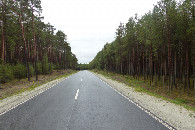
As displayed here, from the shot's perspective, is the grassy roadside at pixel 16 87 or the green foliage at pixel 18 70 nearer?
the grassy roadside at pixel 16 87

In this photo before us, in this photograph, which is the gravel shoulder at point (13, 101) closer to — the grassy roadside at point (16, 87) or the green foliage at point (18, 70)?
the grassy roadside at point (16, 87)

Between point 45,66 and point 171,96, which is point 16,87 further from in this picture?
point 45,66

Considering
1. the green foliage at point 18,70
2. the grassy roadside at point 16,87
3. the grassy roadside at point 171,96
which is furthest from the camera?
the green foliage at point 18,70

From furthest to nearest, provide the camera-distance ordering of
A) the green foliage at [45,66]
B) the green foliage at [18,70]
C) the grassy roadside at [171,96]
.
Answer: the green foliage at [45,66]
the green foliage at [18,70]
the grassy roadside at [171,96]

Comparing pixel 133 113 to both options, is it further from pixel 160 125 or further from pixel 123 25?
pixel 123 25

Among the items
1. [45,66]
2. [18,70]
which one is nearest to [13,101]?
[18,70]

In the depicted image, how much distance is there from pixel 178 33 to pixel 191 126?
16178 mm

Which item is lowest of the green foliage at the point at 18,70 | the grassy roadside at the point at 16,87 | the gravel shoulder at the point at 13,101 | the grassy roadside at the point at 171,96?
the grassy roadside at the point at 171,96

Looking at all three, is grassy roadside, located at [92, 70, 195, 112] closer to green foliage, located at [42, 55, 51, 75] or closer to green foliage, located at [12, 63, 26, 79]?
green foliage, located at [12, 63, 26, 79]

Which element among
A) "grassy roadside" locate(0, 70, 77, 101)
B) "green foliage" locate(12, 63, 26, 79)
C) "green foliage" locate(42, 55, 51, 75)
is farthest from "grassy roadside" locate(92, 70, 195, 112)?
"green foliage" locate(42, 55, 51, 75)

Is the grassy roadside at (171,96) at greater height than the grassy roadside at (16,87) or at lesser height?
lesser

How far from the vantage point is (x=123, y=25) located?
42562 mm

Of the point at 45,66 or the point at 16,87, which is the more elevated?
the point at 45,66

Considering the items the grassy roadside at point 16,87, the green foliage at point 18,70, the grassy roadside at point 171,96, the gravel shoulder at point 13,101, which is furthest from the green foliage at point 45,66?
the gravel shoulder at point 13,101
